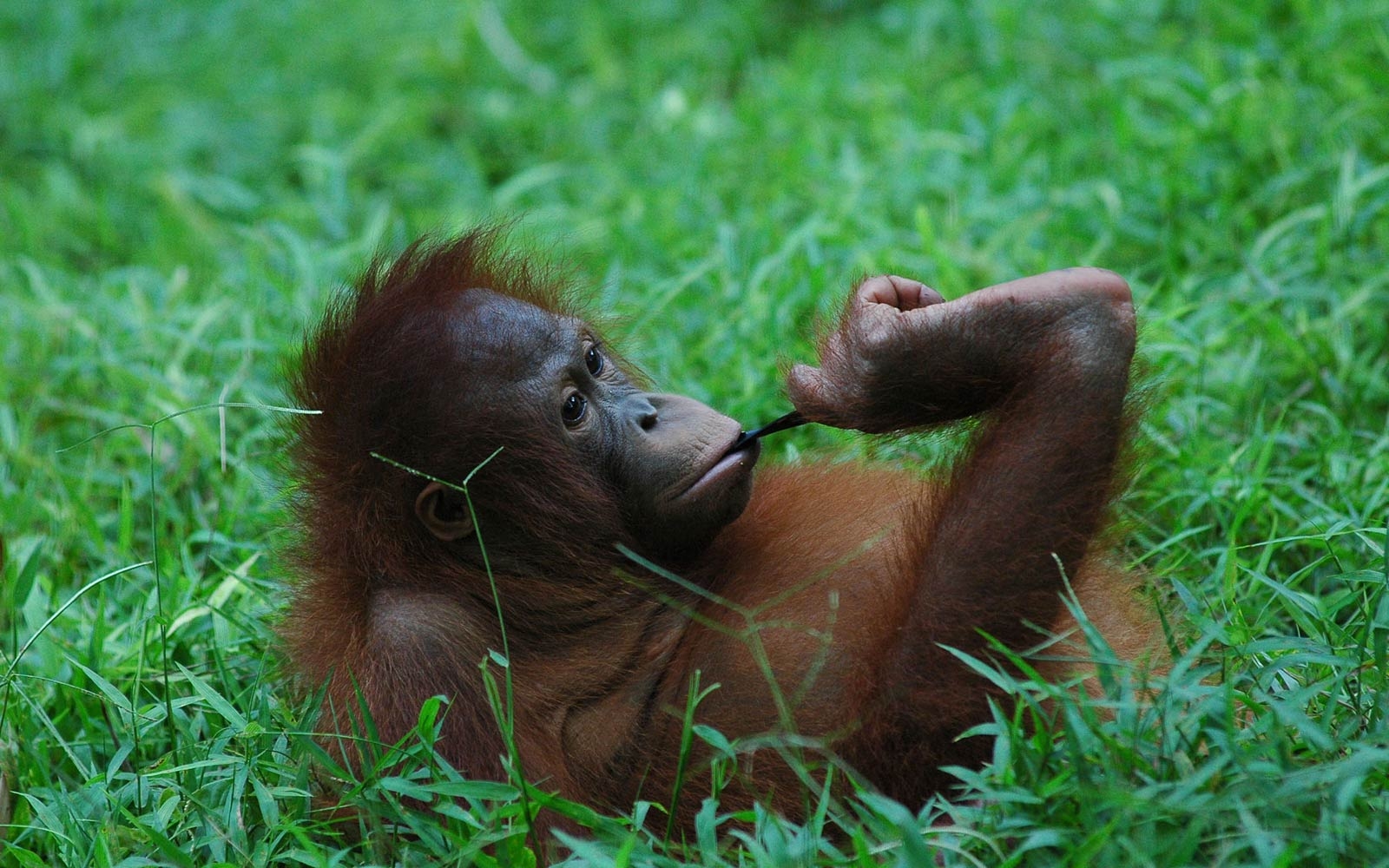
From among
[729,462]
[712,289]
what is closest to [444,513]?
[729,462]

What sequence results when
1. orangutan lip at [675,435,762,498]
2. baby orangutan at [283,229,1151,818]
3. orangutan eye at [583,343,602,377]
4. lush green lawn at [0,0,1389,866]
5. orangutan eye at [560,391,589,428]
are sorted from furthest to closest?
1. orangutan eye at [583,343,602,377]
2. orangutan eye at [560,391,589,428]
3. orangutan lip at [675,435,762,498]
4. baby orangutan at [283,229,1151,818]
5. lush green lawn at [0,0,1389,866]

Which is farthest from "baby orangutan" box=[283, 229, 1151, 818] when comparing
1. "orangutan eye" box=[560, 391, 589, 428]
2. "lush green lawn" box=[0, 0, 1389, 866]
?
"lush green lawn" box=[0, 0, 1389, 866]

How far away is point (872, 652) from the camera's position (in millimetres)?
2689

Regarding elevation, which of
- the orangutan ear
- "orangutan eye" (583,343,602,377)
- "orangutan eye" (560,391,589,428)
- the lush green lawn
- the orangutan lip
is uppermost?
"orangutan eye" (583,343,602,377)

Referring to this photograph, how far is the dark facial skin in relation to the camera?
119 inches

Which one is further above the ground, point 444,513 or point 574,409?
point 574,409

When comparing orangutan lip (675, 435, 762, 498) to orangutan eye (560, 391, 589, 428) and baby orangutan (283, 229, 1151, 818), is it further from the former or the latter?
orangutan eye (560, 391, 589, 428)

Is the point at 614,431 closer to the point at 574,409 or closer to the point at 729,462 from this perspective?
the point at 574,409

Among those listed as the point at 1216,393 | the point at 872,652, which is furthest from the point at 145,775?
the point at 1216,393

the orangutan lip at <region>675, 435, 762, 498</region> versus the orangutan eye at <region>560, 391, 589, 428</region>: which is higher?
the orangutan eye at <region>560, 391, 589, 428</region>

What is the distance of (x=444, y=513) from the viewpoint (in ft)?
9.97

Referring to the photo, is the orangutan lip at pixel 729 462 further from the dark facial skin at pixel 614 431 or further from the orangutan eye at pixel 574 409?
the orangutan eye at pixel 574 409

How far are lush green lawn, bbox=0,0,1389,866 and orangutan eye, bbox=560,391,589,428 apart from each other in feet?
2.11

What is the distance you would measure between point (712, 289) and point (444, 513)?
2.16 m
